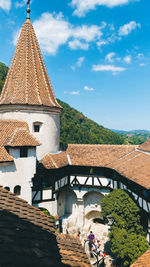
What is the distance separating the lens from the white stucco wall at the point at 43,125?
58.6 feet

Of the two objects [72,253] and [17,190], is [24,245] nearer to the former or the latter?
[72,253]

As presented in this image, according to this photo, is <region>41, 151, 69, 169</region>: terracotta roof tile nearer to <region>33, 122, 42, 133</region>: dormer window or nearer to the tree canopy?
<region>33, 122, 42, 133</region>: dormer window

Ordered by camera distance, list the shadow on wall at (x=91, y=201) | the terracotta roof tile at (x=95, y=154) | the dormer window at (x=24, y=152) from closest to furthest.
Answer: the dormer window at (x=24, y=152)
the terracotta roof tile at (x=95, y=154)
the shadow on wall at (x=91, y=201)

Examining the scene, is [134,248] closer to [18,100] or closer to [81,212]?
[81,212]

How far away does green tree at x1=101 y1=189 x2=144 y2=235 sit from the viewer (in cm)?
1341

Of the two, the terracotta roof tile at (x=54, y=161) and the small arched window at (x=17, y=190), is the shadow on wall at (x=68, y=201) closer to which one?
the terracotta roof tile at (x=54, y=161)

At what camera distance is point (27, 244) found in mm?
3119

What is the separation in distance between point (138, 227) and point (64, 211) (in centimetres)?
1117

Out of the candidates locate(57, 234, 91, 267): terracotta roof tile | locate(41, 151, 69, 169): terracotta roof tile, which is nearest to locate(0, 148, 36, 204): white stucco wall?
locate(41, 151, 69, 169): terracotta roof tile

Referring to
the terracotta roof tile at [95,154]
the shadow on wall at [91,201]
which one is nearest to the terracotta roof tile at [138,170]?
the terracotta roof tile at [95,154]

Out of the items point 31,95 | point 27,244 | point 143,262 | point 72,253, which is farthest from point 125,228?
point 31,95

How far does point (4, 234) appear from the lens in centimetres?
304

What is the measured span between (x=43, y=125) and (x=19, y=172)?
536 centimetres

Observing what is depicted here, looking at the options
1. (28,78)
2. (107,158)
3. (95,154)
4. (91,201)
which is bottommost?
(91,201)
